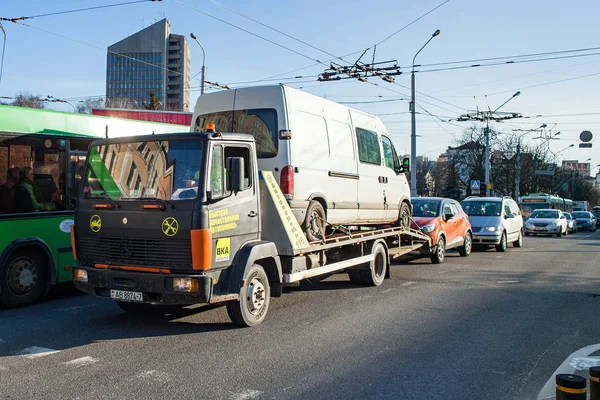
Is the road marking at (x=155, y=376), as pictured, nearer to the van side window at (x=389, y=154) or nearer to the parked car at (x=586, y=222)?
the van side window at (x=389, y=154)

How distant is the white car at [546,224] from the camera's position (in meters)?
30.8

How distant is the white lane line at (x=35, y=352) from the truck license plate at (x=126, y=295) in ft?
2.90

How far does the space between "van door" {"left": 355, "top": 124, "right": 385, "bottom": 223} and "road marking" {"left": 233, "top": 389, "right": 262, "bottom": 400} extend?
5859mm

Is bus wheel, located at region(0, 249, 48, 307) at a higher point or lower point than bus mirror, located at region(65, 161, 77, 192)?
lower

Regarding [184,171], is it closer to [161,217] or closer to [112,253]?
[161,217]

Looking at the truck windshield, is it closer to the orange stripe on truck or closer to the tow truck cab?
the tow truck cab

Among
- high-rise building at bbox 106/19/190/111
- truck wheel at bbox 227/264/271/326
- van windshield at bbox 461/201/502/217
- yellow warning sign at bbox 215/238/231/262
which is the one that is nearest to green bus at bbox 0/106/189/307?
yellow warning sign at bbox 215/238/231/262

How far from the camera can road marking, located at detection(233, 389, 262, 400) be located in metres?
4.72

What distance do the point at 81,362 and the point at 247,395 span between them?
2002 mm

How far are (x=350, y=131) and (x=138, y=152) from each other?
4.42m

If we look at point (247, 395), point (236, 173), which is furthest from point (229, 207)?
point (247, 395)

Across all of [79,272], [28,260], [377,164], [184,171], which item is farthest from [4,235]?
[377,164]

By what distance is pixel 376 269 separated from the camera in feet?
35.6

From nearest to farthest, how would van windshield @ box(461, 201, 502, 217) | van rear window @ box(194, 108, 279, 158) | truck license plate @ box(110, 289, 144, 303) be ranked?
truck license plate @ box(110, 289, 144, 303) < van rear window @ box(194, 108, 279, 158) < van windshield @ box(461, 201, 502, 217)
